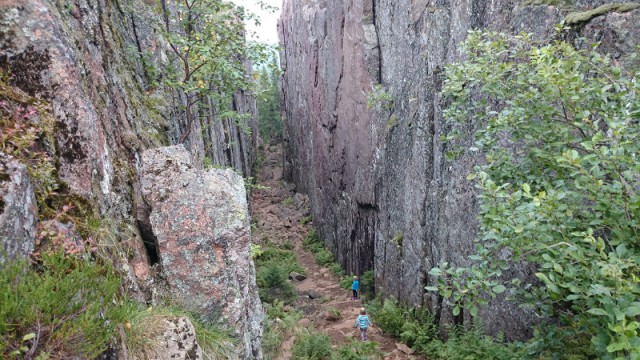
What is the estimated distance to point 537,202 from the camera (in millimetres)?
3484

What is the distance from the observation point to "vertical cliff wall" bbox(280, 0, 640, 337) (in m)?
8.86

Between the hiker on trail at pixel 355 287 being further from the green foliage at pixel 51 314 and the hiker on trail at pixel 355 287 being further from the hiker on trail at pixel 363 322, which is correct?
the green foliage at pixel 51 314

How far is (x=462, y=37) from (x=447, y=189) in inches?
165

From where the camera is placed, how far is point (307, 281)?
818 inches

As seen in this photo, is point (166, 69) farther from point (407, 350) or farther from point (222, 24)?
point (407, 350)

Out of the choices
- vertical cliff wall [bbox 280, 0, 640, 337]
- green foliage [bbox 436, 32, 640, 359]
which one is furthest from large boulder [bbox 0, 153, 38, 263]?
vertical cliff wall [bbox 280, 0, 640, 337]

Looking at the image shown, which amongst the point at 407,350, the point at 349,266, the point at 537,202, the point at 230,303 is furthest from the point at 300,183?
the point at 537,202

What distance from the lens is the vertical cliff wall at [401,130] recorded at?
29.1 feet


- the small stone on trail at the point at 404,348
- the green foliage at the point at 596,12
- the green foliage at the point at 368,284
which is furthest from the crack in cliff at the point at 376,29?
the green foliage at the point at 596,12

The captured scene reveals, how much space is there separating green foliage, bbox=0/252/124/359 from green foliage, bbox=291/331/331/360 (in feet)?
29.0

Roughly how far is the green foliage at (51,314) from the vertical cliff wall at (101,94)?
0.70 meters

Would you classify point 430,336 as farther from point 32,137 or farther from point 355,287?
point 32,137

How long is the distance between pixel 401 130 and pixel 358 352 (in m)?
7.77

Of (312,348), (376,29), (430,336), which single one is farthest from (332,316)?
(376,29)
